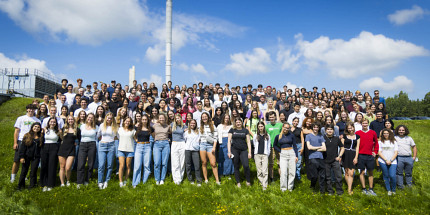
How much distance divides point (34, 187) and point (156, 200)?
3736 millimetres

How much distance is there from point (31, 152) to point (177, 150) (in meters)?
4.16

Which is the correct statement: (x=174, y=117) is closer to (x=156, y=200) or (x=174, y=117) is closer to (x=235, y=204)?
(x=156, y=200)

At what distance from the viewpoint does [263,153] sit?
7.59m

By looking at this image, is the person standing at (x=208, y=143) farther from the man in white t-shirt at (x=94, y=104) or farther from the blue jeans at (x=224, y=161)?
the man in white t-shirt at (x=94, y=104)

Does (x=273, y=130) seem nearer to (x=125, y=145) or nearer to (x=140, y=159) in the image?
(x=140, y=159)

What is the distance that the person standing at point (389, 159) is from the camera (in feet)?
24.5

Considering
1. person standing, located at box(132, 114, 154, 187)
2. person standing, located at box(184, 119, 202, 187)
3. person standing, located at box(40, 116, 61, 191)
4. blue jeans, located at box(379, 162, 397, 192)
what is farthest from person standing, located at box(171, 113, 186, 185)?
blue jeans, located at box(379, 162, 397, 192)

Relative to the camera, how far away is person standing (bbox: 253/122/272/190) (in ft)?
24.9

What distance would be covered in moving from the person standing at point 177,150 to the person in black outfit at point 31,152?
3.85 metres

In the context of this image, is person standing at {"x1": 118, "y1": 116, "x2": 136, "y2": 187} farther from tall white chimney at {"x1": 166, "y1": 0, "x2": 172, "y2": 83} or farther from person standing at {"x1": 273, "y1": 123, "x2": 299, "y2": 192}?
tall white chimney at {"x1": 166, "y1": 0, "x2": 172, "y2": 83}

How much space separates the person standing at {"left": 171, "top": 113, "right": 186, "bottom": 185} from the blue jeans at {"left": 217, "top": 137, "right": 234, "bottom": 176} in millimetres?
1328

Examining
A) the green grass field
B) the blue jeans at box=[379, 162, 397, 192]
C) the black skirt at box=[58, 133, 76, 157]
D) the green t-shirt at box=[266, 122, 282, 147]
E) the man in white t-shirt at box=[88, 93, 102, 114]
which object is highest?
the man in white t-shirt at box=[88, 93, 102, 114]

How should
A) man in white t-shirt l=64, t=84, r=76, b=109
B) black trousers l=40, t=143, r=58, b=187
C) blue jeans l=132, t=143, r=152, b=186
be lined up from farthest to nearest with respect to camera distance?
man in white t-shirt l=64, t=84, r=76, b=109
blue jeans l=132, t=143, r=152, b=186
black trousers l=40, t=143, r=58, b=187

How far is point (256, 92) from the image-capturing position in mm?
13016
